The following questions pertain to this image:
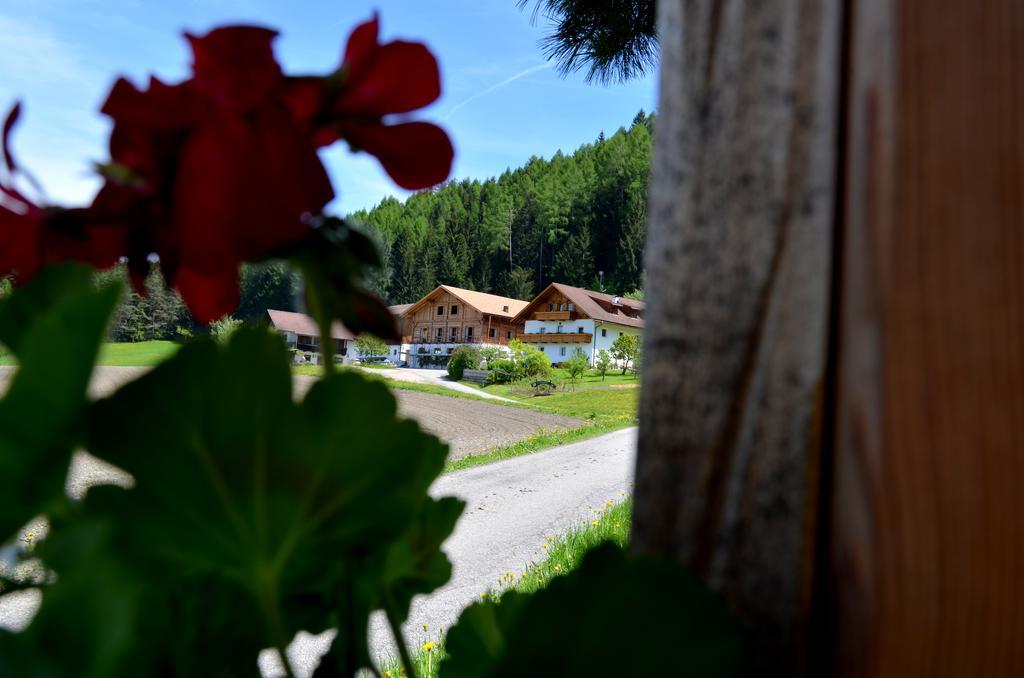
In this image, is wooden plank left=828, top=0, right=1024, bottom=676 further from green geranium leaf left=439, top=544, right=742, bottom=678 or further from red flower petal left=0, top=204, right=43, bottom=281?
red flower petal left=0, top=204, right=43, bottom=281

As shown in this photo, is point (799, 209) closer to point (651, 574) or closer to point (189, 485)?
point (651, 574)

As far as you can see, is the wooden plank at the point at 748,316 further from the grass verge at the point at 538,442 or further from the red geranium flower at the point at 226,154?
the grass verge at the point at 538,442

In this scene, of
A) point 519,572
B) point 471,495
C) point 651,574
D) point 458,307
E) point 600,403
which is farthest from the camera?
point 458,307

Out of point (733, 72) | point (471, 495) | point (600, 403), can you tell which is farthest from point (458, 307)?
point (733, 72)

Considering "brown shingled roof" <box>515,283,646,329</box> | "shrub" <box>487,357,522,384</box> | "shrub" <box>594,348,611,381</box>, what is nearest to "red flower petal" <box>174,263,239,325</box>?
"shrub" <box>487,357,522,384</box>

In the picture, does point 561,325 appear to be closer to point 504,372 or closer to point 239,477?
point 504,372

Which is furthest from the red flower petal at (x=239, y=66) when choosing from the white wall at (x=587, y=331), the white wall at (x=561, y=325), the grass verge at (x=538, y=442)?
the white wall at (x=561, y=325)

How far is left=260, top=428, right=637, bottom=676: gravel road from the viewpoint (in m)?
3.59

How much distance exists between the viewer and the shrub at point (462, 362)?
29062 millimetres

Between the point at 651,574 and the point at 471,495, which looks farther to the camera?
the point at 471,495

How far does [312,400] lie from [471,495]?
7213 mm

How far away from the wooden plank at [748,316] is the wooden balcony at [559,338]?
33.3 m

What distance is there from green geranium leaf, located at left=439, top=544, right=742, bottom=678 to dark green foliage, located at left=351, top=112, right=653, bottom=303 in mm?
47511

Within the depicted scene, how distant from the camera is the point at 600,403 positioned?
2025cm
